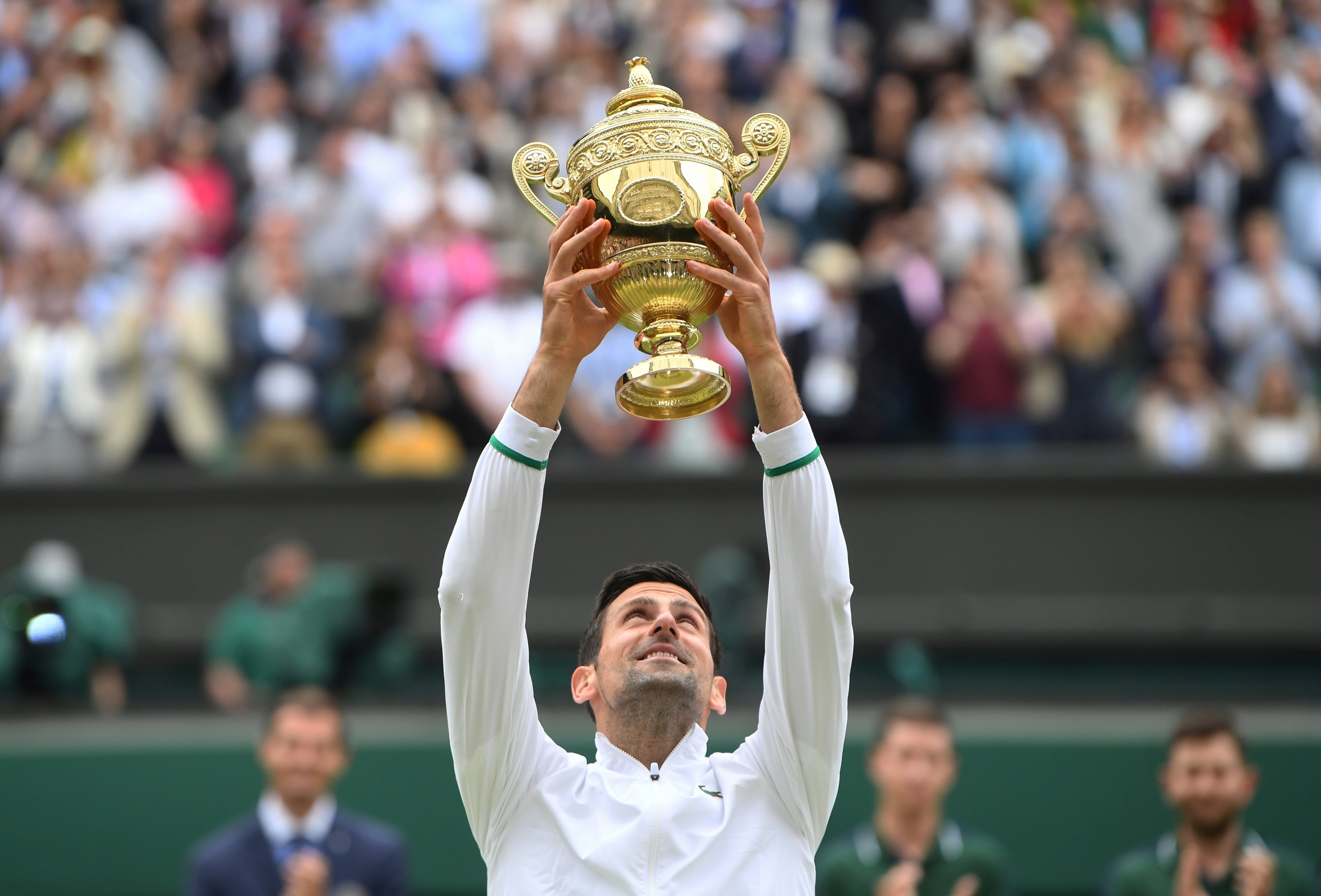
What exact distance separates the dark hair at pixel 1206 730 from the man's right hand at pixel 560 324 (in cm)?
352

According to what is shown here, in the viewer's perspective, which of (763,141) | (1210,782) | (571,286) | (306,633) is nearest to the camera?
(571,286)

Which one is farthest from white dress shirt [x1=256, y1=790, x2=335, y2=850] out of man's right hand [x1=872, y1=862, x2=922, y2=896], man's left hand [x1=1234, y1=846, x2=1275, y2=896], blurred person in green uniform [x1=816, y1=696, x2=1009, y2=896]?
man's left hand [x1=1234, y1=846, x2=1275, y2=896]

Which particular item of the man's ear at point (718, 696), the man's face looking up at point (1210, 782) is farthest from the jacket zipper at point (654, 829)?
the man's face looking up at point (1210, 782)

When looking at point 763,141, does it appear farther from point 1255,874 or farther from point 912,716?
point 1255,874

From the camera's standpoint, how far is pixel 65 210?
12156 millimetres

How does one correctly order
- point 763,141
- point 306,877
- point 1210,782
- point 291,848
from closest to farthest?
1. point 763,141
2. point 306,877
3. point 1210,782
4. point 291,848

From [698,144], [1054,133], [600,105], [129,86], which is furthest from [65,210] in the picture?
[698,144]

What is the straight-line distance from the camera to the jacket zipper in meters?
3.95

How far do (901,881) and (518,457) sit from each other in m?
3.11

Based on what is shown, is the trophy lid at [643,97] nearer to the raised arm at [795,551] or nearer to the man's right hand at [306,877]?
the raised arm at [795,551]

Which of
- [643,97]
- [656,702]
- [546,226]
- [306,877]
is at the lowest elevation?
[306,877]

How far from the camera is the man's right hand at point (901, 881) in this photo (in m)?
6.43

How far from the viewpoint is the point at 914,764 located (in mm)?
6863

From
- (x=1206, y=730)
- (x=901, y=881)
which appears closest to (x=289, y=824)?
(x=901, y=881)
